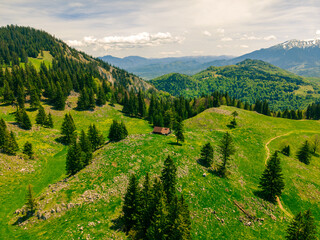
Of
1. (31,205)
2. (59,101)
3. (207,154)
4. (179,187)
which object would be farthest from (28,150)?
(207,154)

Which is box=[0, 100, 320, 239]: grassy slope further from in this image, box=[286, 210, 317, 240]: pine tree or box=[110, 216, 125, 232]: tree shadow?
box=[286, 210, 317, 240]: pine tree

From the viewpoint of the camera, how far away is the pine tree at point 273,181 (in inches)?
1742

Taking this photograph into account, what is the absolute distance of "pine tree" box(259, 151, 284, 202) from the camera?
4425 cm

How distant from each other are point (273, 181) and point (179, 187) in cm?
2614

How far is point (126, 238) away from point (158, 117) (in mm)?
77920

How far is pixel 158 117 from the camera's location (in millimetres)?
103500

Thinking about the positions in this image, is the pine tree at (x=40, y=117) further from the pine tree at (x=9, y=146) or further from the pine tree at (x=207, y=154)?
the pine tree at (x=207, y=154)

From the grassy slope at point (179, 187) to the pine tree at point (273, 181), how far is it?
3254 mm

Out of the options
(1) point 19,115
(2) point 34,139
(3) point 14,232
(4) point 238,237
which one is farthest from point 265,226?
(1) point 19,115

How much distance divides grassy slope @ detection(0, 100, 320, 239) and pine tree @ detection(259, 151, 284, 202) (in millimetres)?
3254

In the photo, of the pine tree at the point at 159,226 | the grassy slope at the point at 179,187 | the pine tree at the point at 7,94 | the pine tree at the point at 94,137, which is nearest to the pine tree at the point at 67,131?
the grassy slope at the point at 179,187

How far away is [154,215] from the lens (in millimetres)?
27750

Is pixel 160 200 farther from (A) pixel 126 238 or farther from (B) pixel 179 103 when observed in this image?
(B) pixel 179 103

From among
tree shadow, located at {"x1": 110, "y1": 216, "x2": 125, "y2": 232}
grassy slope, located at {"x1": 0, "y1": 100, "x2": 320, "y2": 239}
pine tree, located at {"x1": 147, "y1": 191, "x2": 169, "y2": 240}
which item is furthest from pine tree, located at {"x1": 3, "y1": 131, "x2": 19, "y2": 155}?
pine tree, located at {"x1": 147, "y1": 191, "x2": 169, "y2": 240}
